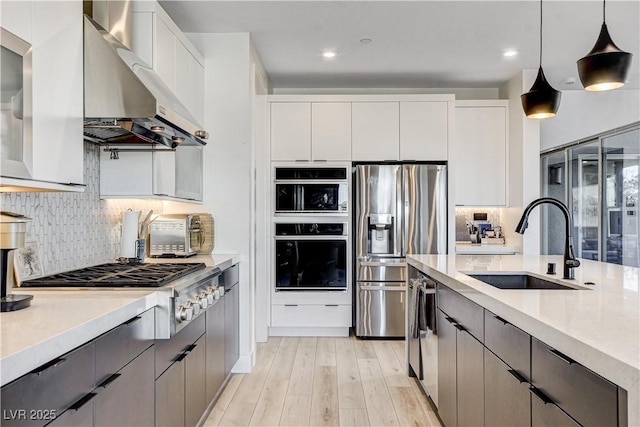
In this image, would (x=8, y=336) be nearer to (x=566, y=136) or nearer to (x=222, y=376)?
(x=222, y=376)

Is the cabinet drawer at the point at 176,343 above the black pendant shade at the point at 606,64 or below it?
below

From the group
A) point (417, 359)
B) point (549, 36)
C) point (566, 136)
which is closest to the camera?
point (417, 359)

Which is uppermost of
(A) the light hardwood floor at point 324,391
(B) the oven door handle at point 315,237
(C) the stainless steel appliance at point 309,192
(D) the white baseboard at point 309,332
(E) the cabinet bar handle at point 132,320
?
(C) the stainless steel appliance at point 309,192

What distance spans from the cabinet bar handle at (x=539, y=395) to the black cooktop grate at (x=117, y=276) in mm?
1439

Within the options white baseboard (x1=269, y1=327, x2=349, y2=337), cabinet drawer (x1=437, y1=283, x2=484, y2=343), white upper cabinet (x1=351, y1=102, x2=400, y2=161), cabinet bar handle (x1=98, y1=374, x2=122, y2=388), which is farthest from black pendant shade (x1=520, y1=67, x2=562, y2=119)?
white baseboard (x1=269, y1=327, x2=349, y2=337)

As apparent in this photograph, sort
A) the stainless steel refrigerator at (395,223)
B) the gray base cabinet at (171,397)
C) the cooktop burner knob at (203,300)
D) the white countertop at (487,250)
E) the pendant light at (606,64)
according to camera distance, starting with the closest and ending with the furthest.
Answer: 1. the gray base cabinet at (171,397)
2. the pendant light at (606,64)
3. the cooktop burner knob at (203,300)
4. the stainless steel refrigerator at (395,223)
5. the white countertop at (487,250)

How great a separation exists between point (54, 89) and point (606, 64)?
239 cm

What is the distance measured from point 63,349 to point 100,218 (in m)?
1.70

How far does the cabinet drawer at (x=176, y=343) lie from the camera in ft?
6.01

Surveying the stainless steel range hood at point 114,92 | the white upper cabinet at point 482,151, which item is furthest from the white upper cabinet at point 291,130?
the stainless steel range hood at point 114,92

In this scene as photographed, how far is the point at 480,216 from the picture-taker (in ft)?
16.8

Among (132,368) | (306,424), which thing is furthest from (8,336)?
(306,424)

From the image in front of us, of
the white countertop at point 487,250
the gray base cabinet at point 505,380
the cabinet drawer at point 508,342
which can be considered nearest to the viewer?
the gray base cabinet at point 505,380

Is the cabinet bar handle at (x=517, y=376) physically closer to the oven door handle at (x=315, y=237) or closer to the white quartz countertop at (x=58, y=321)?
the white quartz countertop at (x=58, y=321)
